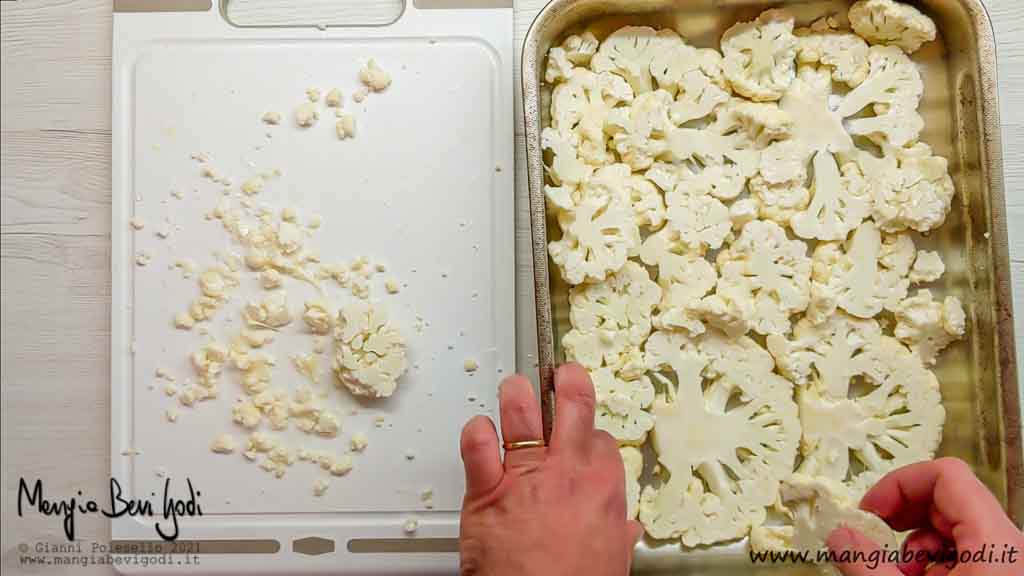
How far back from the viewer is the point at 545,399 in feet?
2.82

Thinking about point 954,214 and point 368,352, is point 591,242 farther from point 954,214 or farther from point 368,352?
point 954,214

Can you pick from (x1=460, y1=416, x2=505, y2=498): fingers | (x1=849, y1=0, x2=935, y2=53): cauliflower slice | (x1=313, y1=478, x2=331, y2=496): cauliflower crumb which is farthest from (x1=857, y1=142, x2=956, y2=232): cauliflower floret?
(x1=313, y1=478, x2=331, y2=496): cauliflower crumb

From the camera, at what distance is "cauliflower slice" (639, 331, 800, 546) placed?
909 millimetres

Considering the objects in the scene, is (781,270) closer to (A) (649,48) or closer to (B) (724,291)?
(B) (724,291)

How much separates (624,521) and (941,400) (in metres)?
0.46

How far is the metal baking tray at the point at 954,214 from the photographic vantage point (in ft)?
2.81

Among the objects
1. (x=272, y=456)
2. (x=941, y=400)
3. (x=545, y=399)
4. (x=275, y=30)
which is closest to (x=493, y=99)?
(x=275, y=30)

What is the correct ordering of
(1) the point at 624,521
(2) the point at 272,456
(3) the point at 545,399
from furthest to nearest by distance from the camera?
(2) the point at 272,456 < (3) the point at 545,399 < (1) the point at 624,521

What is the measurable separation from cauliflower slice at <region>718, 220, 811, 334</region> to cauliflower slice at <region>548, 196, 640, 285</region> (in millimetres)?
149

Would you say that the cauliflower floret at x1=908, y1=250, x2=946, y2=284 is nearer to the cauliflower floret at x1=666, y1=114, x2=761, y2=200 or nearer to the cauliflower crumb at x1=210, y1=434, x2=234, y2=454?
the cauliflower floret at x1=666, y1=114, x2=761, y2=200

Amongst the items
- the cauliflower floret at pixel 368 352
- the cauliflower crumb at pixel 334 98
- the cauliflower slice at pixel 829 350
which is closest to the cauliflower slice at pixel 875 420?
the cauliflower slice at pixel 829 350

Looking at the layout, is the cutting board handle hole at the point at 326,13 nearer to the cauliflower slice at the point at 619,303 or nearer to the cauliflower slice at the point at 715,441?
the cauliflower slice at the point at 619,303

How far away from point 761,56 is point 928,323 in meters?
0.39

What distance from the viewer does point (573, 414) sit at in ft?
2.47
